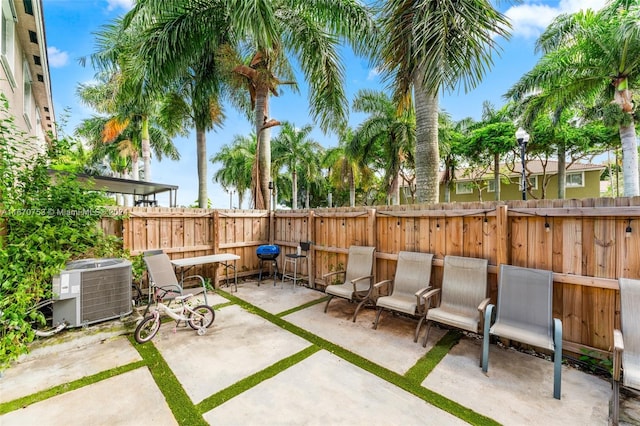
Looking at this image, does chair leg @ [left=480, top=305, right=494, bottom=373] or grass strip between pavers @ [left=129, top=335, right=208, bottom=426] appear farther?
chair leg @ [left=480, top=305, right=494, bottom=373]

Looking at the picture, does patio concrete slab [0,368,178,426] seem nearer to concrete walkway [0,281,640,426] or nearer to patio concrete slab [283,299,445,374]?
concrete walkway [0,281,640,426]

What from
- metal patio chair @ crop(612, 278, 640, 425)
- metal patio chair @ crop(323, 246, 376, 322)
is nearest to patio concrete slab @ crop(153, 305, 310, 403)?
metal patio chair @ crop(323, 246, 376, 322)

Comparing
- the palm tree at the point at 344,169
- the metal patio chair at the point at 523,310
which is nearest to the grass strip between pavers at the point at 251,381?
the metal patio chair at the point at 523,310

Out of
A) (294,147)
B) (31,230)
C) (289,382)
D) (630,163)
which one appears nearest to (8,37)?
(31,230)

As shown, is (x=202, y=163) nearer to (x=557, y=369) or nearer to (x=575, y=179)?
(x=557, y=369)

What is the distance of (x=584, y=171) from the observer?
62.4 feet

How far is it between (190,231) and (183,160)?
18.1 metres

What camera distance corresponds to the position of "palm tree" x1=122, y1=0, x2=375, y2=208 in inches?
223

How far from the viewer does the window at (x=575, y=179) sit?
758 inches

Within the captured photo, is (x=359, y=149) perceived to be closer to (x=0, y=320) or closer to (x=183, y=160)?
(x=0, y=320)

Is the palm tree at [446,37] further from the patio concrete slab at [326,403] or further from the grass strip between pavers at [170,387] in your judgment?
the grass strip between pavers at [170,387]

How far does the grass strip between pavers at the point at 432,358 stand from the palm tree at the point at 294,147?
56.7 ft

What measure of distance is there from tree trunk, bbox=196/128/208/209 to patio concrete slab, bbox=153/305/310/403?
8010 millimetres

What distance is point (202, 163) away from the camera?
10.9m
